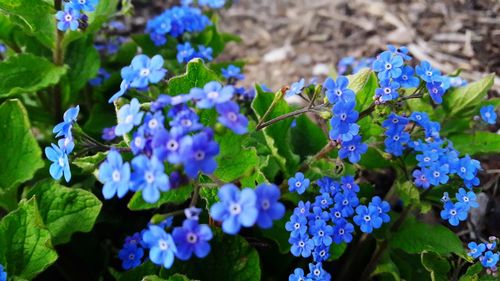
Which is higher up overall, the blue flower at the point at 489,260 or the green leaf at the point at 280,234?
the blue flower at the point at 489,260

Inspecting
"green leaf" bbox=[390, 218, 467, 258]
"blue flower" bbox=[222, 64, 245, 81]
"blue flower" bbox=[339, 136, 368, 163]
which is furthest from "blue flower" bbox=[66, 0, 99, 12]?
"green leaf" bbox=[390, 218, 467, 258]

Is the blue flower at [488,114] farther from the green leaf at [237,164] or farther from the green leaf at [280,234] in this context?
the green leaf at [237,164]

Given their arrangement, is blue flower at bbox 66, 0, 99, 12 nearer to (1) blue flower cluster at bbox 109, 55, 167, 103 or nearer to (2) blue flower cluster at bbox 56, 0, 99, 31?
(2) blue flower cluster at bbox 56, 0, 99, 31

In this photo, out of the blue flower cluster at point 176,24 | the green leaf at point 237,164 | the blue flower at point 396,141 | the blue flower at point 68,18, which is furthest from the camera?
the blue flower cluster at point 176,24

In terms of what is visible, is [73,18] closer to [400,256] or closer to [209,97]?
[209,97]

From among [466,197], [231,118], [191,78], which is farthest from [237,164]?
[466,197]

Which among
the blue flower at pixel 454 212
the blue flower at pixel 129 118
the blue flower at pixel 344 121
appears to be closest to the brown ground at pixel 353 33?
the blue flower at pixel 454 212
